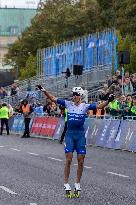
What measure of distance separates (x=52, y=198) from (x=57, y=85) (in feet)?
122

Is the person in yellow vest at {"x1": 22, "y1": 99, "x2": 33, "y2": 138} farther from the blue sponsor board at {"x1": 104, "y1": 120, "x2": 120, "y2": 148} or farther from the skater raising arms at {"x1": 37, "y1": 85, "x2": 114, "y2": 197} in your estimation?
the skater raising arms at {"x1": 37, "y1": 85, "x2": 114, "y2": 197}

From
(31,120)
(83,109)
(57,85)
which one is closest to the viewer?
(83,109)

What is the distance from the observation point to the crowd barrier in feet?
87.3

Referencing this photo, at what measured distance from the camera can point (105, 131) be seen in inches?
1135

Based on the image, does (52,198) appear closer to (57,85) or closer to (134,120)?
(134,120)

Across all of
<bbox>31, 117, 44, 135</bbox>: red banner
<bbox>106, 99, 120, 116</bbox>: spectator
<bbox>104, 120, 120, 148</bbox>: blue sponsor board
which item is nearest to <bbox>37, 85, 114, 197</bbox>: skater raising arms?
<bbox>104, 120, 120, 148</bbox>: blue sponsor board

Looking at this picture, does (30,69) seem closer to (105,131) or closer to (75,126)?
(105,131)

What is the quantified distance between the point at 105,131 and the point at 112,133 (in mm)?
798

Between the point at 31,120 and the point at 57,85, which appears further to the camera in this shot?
the point at 57,85

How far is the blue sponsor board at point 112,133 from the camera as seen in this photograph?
27.9m

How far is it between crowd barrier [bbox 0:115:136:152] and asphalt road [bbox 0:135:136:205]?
65 cm

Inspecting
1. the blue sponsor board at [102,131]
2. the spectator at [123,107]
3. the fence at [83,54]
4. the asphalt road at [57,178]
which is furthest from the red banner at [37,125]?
the asphalt road at [57,178]

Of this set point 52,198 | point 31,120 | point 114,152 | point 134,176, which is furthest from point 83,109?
point 31,120

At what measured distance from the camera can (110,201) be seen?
12.9m
